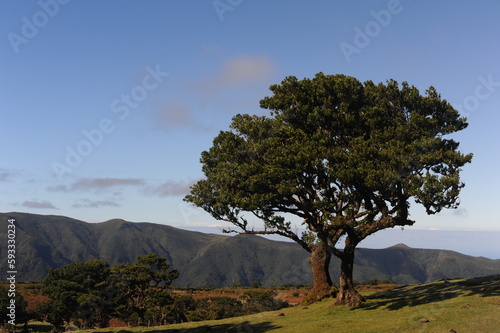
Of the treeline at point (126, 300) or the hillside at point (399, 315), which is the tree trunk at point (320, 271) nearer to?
the hillside at point (399, 315)

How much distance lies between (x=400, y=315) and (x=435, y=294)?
873 cm

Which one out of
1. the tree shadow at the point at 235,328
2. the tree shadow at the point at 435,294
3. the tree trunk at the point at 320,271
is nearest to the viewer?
the tree shadow at the point at 235,328

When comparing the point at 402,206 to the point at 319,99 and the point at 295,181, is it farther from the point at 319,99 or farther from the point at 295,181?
the point at 319,99

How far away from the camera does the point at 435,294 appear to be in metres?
35.2

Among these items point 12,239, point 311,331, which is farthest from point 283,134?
point 12,239

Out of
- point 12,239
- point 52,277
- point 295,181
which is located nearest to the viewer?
point 295,181

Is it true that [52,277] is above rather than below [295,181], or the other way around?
below

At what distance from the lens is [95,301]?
6962 cm

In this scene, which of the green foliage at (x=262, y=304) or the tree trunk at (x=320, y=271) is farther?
the green foliage at (x=262, y=304)

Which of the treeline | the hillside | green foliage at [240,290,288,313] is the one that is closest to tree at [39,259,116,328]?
the treeline

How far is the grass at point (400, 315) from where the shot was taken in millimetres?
24469

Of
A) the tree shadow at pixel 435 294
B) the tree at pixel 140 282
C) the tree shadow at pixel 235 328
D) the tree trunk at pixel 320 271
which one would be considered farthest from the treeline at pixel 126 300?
the tree shadow at pixel 435 294

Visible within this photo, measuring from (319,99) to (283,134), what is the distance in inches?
173

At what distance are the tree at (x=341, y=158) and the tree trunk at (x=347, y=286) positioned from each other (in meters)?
0.09
